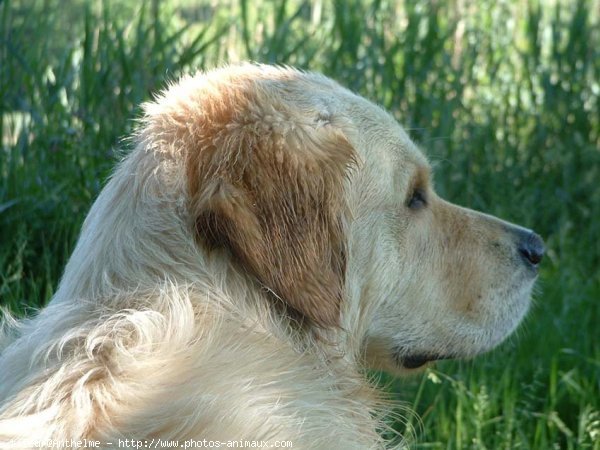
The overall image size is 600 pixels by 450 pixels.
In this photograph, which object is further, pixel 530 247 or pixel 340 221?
pixel 530 247

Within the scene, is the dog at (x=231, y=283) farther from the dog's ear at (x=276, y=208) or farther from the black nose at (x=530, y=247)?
the black nose at (x=530, y=247)

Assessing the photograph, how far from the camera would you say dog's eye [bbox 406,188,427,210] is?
317 cm

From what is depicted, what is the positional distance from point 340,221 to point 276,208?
24cm

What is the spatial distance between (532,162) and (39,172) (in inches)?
117

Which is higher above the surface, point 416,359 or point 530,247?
point 530,247

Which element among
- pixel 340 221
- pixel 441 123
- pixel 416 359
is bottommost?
pixel 416 359

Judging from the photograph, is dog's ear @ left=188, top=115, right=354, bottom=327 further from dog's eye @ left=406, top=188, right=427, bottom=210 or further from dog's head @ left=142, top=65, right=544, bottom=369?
dog's eye @ left=406, top=188, right=427, bottom=210

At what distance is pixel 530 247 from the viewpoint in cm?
347

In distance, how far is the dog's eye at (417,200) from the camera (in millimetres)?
3165

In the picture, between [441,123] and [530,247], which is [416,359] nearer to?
[530,247]

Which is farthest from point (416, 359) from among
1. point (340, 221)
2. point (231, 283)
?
point (231, 283)

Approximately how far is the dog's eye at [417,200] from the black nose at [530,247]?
42 cm

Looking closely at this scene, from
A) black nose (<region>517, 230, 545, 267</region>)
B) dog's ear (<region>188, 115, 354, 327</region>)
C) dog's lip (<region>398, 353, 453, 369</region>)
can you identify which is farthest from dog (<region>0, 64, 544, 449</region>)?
black nose (<region>517, 230, 545, 267</region>)

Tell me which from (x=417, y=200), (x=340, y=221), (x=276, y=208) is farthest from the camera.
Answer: (x=417, y=200)
